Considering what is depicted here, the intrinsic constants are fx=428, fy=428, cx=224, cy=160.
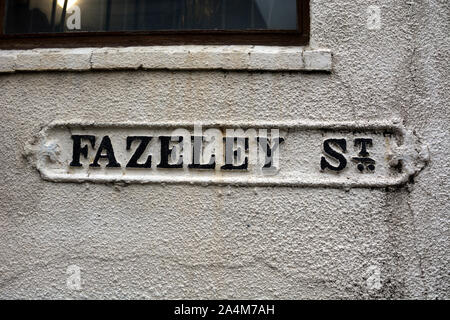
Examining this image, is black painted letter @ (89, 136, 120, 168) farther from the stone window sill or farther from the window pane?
the window pane

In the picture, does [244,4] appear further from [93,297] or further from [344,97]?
[93,297]

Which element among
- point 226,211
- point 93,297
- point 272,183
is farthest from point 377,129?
point 93,297

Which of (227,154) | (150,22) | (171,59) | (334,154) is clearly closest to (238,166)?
(227,154)

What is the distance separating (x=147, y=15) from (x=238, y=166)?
48.1 inches

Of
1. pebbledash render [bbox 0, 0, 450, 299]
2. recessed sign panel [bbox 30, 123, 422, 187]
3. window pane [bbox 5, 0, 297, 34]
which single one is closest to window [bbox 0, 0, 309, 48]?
window pane [bbox 5, 0, 297, 34]

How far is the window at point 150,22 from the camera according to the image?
277 centimetres

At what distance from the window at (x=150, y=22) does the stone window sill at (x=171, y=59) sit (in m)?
0.10

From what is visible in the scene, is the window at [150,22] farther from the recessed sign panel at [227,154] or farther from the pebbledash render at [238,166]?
the recessed sign panel at [227,154]

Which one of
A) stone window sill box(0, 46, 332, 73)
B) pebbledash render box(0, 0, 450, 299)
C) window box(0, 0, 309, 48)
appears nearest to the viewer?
pebbledash render box(0, 0, 450, 299)

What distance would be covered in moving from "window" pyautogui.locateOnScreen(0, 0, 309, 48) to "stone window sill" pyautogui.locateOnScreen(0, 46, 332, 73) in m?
0.10

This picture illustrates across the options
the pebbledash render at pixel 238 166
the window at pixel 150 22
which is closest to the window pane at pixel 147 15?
the window at pixel 150 22

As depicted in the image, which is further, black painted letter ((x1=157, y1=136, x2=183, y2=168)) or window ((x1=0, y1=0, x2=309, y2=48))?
window ((x1=0, y1=0, x2=309, y2=48))

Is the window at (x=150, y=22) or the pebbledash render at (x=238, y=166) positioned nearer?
the pebbledash render at (x=238, y=166)

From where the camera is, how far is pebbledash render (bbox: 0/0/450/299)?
249 cm
